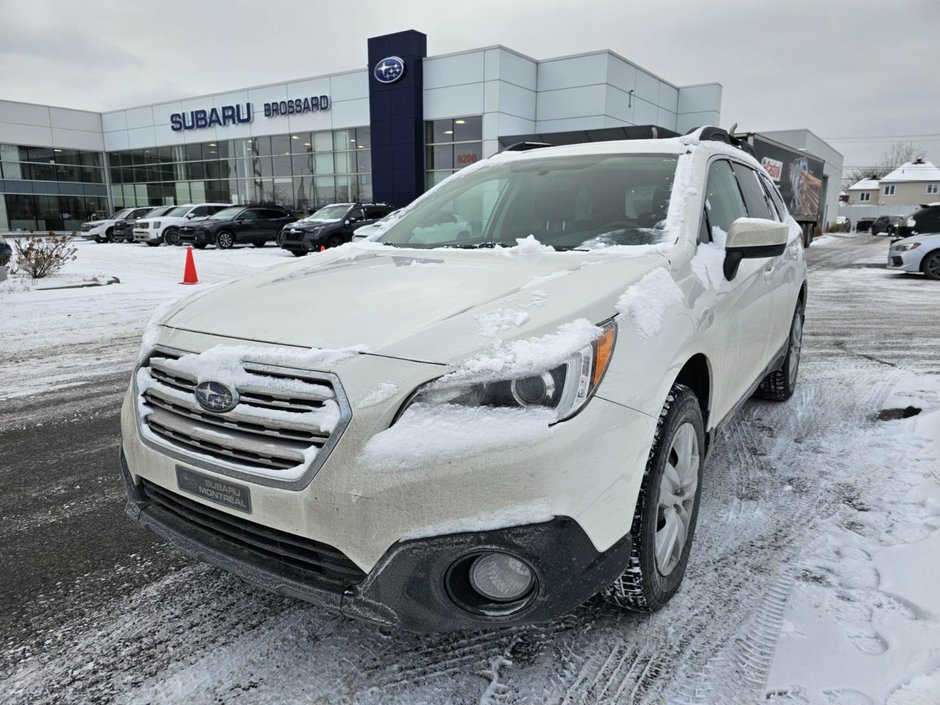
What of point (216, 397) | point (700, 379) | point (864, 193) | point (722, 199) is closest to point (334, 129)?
point (722, 199)

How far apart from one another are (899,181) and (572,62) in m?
80.0

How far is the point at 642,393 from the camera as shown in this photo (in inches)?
75.9

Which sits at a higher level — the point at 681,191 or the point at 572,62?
the point at 572,62

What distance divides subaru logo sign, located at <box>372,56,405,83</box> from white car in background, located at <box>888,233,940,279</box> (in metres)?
19.9

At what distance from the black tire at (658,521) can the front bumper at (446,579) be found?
0.16 metres

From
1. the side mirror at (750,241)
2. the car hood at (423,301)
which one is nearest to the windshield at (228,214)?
the car hood at (423,301)

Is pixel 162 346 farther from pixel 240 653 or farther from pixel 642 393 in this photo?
pixel 642 393

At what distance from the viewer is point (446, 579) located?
5.70 ft

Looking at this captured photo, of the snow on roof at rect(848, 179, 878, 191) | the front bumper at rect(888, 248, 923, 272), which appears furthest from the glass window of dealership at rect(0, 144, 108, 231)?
the snow on roof at rect(848, 179, 878, 191)

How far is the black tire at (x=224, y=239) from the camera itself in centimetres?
2162

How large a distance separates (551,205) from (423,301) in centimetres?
141

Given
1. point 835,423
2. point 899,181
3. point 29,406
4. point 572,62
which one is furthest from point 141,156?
point 899,181

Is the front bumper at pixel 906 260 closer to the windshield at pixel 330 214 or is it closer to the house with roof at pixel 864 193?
the windshield at pixel 330 214

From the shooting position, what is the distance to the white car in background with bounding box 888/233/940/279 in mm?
14547
